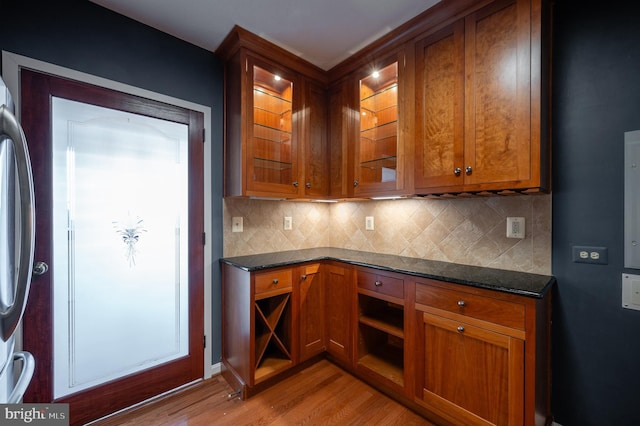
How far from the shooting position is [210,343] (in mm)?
2129

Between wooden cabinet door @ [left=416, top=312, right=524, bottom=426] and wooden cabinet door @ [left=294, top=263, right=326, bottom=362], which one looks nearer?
wooden cabinet door @ [left=416, top=312, right=524, bottom=426]

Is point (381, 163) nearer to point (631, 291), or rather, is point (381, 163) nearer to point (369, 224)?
point (369, 224)

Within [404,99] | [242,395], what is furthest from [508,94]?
[242,395]

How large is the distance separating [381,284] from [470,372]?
67 cm

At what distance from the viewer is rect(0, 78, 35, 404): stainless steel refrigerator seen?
0.82 meters

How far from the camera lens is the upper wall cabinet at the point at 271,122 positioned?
Result: 6.52 feet

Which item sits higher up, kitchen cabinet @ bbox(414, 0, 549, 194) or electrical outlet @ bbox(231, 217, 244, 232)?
kitchen cabinet @ bbox(414, 0, 549, 194)

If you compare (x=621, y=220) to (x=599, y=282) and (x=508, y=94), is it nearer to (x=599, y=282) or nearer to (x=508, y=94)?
(x=599, y=282)

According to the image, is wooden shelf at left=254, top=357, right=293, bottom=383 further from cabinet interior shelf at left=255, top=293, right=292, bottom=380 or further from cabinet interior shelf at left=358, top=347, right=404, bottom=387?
cabinet interior shelf at left=358, top=347, right=404, bottom=387

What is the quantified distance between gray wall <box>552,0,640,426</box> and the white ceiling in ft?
2.85

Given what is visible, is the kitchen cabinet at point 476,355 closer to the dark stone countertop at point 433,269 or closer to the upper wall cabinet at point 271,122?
the dark stone countertop at point 433,269

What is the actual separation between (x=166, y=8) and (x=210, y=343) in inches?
92.9

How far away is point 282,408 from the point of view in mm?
1776
